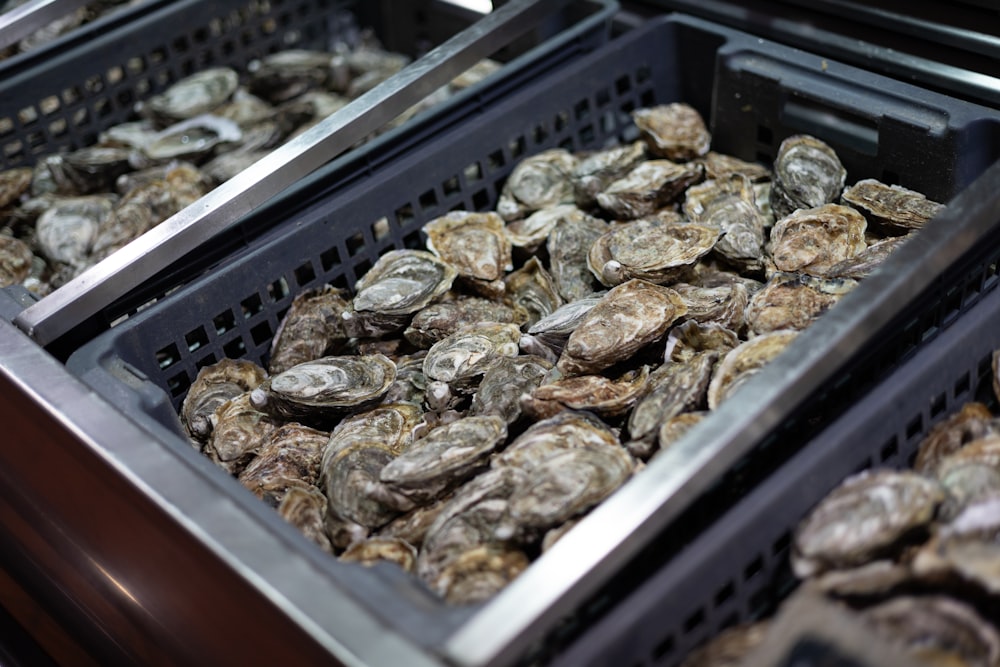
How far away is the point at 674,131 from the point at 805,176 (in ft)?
0.99

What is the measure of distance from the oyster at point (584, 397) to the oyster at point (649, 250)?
23cm

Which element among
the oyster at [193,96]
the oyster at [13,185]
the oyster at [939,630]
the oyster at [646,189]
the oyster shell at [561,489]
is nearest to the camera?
the oyster at [939,630]

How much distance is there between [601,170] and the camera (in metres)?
1.79

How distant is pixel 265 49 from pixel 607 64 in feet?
3.50

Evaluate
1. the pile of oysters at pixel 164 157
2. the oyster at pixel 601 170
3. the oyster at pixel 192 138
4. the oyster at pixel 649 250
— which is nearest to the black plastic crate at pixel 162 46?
the pile of oysters at pixel 164 157

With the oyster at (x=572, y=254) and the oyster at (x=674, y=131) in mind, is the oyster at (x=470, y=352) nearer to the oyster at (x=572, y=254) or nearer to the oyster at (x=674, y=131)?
the oyster at (x=572, y=254)

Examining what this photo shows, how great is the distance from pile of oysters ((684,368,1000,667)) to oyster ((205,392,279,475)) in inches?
30.2

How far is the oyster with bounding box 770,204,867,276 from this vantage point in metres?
1.48

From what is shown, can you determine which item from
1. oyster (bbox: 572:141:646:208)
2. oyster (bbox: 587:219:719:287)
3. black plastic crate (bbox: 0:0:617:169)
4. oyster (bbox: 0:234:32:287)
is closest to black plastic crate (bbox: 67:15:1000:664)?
oyster (bbox: 572:141:646:208)

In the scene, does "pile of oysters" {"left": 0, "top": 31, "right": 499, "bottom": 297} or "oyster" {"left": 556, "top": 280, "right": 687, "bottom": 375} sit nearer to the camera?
"oyster" {"left": 556, "top": 280, "right": 687, "bottom": 375}

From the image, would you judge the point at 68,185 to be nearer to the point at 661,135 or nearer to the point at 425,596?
the point at 661,135

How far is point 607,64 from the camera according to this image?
190cm

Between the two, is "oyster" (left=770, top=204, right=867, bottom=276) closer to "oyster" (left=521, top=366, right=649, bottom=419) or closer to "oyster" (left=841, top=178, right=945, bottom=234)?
"oyster" (left=841, top=178, right=945, bottom=234)

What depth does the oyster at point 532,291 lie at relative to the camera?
1629 mm
